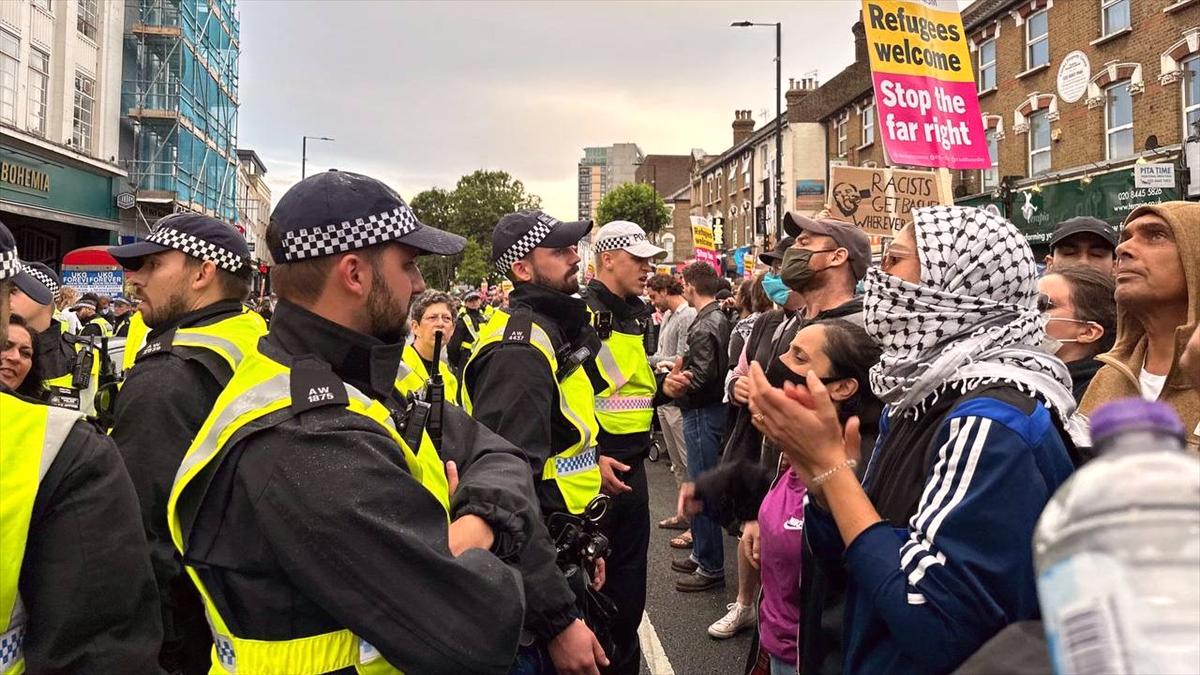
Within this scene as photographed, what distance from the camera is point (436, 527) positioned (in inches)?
65.8

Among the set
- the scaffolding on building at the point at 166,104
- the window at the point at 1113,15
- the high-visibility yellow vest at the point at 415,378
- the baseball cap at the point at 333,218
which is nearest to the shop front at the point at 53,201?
the scaffolding on building at the point at 166,104

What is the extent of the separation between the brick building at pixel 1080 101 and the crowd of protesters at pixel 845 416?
1258 centimetres

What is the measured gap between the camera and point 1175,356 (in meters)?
2.57

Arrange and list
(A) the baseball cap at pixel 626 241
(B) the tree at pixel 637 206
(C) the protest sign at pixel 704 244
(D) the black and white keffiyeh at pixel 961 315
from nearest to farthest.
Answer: (D) the black and white keffiyeh at pixel 961 315 < (A) the baseball cap at pixel 626 241 < (C) the protest sign at pixel 704 244 < (B) the tree at pixel 637 206

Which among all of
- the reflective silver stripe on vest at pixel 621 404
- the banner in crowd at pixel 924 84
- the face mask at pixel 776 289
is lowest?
the reflective silver stripe on vest at pixel 621 404

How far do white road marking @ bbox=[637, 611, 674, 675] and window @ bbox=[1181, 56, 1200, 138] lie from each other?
15079 mm

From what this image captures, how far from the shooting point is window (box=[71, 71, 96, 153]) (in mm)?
23375

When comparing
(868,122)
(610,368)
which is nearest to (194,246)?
(610,368)

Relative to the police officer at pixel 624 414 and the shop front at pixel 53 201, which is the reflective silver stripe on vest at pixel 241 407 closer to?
the police officer at pixel 624 414

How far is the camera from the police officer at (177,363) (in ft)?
8.18

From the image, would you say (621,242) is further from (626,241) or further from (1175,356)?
(1175,356)

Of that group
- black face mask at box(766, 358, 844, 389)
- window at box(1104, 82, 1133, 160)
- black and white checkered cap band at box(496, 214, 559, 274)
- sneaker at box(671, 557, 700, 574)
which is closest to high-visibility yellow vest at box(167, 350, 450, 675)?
black face mask at box(766, 358, 844, 389)

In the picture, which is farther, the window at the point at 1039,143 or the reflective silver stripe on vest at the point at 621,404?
the window at the point at 1039,143

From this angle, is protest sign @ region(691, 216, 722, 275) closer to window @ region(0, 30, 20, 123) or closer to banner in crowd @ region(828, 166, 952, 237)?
banner in crowd @ region(828, 166, 952, 237)
